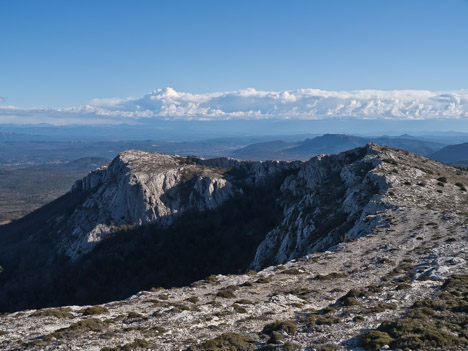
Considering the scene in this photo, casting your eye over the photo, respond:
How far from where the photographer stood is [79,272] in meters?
93.4

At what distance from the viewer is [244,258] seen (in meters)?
82.1

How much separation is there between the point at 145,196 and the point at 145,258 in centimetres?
1999

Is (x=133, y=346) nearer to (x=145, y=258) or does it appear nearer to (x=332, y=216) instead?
(x=332, y=216)

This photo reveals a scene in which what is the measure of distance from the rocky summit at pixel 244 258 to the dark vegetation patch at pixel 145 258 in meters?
0.42

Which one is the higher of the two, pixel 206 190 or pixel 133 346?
pixel 133 346

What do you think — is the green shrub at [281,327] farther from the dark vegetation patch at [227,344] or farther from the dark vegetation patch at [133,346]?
the dark vegetation patch at [133,346]

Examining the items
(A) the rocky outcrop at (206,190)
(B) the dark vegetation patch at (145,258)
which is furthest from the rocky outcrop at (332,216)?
(B) the dark vegetation patch at (145,258)

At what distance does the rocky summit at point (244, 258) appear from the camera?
19141mm

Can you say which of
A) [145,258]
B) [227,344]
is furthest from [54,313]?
[145,258]

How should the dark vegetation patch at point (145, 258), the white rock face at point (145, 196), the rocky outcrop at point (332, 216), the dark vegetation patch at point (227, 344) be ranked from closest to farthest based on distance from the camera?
the dark vegetation patch at point (227, 344), the rocky outcrop at point (332, 216), the dark vegetation patch at point (145, 258), the white rock face at point (145, 196)

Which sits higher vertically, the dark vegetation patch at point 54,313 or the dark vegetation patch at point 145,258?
the dark vegetation patch at point 54,313

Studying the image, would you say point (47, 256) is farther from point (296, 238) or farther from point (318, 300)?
point (318, 300)

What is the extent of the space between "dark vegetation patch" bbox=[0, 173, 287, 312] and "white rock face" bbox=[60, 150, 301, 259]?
3341mm

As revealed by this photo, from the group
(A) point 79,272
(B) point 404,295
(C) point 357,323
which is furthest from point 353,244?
(A) point 79,272
